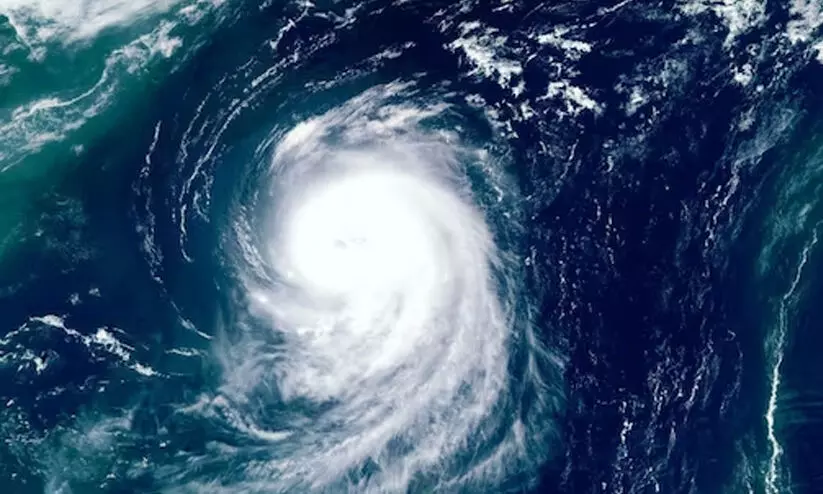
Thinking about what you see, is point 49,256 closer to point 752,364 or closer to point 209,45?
point 209,45

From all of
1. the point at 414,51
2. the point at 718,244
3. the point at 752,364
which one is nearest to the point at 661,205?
the point at 718,244

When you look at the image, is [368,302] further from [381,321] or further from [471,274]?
[471,274]

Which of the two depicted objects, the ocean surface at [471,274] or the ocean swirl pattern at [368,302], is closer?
the ocean surface at [471,274]

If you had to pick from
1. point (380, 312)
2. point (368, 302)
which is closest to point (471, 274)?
point (380, 312)

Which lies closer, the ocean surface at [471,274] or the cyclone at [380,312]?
the ocean surface at [471,274]
